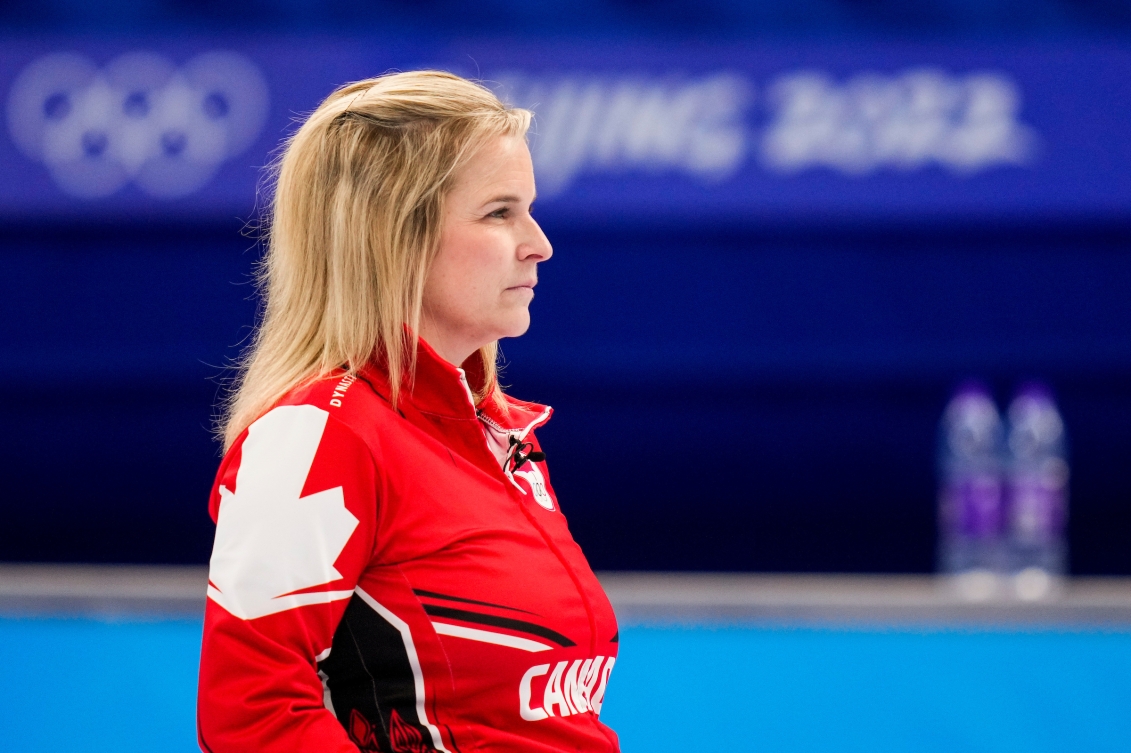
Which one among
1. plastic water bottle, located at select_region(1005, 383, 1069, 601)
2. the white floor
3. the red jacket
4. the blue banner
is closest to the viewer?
the red jacket

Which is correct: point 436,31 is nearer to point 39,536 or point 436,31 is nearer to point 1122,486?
point 39,536

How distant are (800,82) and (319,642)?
267cm

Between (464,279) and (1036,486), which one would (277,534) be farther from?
(1036,486)

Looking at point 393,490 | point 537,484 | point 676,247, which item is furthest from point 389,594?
point 676,247

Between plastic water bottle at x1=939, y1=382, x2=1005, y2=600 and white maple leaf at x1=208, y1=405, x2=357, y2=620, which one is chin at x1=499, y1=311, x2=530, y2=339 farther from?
plastic water bottle at x1=939, y1=382, x2=1005, y2=600

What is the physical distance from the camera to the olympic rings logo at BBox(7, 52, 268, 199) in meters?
3.23

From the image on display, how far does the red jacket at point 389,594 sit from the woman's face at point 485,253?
72 millimetres

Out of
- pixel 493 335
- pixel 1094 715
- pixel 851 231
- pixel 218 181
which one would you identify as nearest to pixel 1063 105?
pixel 851 231

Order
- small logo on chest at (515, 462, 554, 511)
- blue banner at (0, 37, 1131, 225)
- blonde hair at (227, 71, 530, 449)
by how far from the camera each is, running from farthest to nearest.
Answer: blue banner at (0, 37, 1131, 225)
small logo on chest at (515, 462, 554, 511)
blonde hair at (227, 71, 530, 449)

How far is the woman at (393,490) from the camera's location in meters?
0.82

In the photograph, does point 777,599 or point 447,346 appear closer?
point 447,346

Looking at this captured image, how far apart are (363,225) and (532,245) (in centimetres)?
15

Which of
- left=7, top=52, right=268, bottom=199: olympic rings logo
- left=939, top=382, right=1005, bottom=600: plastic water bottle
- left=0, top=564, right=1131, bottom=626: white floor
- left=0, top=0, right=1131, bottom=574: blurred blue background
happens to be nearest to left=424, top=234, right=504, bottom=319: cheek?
left=0, top=564, right=1131, bottom=626: white floor

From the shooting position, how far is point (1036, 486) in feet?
11.0
